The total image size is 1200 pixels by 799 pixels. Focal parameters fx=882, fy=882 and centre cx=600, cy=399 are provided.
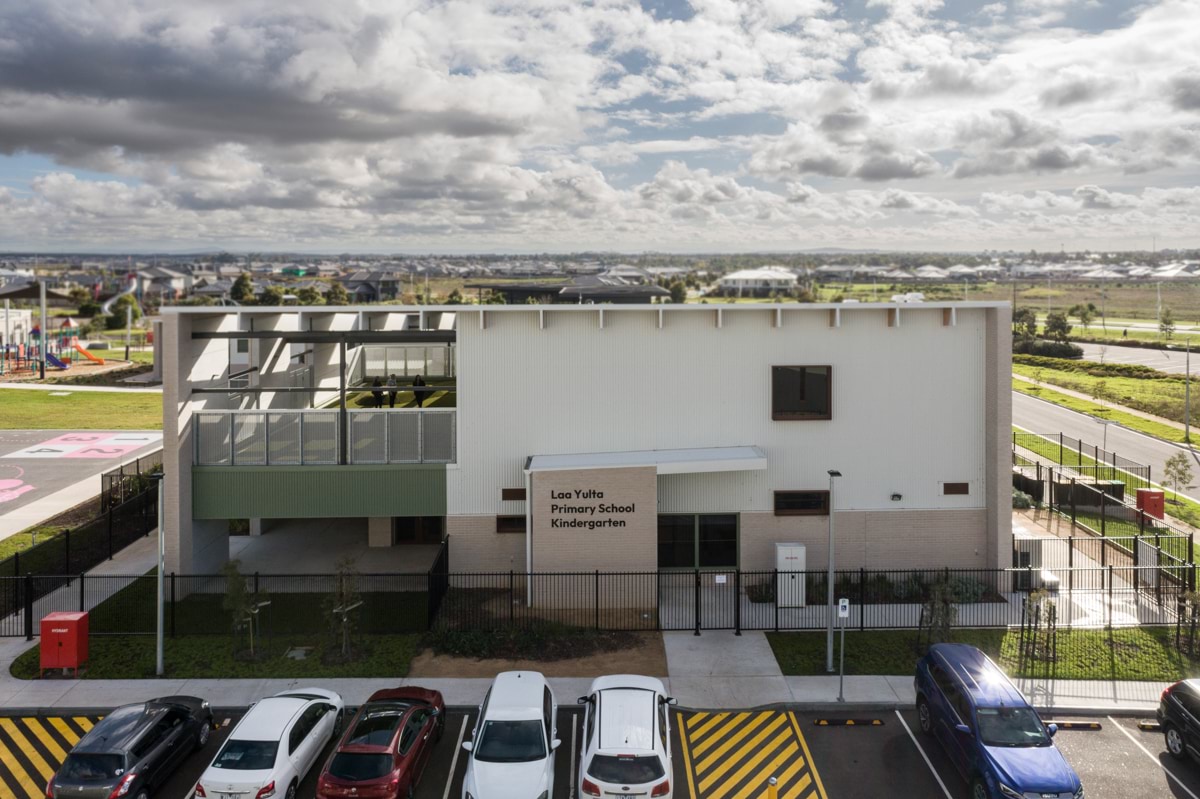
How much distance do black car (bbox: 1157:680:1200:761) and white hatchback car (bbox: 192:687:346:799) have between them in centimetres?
1518

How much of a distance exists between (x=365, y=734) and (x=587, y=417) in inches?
473

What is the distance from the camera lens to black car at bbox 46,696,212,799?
45.2 ft

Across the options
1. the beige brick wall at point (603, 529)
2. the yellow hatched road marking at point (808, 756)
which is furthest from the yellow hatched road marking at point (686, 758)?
the beige brick wall at point (603, 529)

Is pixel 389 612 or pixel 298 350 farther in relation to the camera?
pixel 298 350

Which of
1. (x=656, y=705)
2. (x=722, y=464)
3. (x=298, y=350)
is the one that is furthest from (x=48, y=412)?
(x=656, y=705)

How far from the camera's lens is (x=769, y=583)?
24312 mm

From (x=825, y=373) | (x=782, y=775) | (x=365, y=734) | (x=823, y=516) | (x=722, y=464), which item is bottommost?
(x=782, y=775)

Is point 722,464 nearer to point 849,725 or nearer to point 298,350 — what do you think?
point 849,725

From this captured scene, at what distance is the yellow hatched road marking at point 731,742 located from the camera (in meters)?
15.7

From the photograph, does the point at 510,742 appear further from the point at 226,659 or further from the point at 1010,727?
the point at 226,659

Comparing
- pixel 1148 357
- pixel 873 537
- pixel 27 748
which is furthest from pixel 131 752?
pixel 1148 357

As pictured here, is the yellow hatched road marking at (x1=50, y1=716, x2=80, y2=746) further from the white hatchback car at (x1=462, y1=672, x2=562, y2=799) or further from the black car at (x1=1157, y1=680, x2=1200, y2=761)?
the black car at (x1=1157, y1=680, x2=1200, y2=761)

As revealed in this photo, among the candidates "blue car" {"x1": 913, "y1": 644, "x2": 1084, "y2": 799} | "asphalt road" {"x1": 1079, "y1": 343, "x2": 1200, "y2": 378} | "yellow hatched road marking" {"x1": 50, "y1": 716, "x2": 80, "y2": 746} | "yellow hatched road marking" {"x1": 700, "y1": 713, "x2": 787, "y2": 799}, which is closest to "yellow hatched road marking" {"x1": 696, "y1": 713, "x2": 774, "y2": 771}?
"yellow hatched road marking" {"x1": 700, "y1": 713, "x2": 787, "y2": 799}

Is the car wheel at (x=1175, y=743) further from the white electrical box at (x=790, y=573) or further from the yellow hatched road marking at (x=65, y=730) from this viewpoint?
the yellow hatched road marking at (x=65, y=730)
